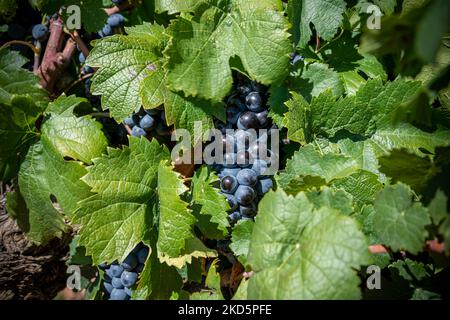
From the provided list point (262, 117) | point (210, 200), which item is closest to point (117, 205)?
point (210, 200)

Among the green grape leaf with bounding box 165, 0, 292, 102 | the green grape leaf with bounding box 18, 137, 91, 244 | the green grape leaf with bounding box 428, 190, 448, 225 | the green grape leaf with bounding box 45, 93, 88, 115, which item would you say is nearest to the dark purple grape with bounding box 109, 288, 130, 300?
the green grape leaf with bounding box 18, 137, 91, 244

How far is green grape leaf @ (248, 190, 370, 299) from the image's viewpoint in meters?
0.98

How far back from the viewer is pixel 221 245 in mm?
1570

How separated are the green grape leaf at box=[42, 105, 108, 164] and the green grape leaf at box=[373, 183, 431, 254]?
0.91m

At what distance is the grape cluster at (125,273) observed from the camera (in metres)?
1.56

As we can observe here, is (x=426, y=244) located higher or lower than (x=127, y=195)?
higher

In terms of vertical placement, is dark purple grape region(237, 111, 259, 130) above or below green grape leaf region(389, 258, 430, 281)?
above

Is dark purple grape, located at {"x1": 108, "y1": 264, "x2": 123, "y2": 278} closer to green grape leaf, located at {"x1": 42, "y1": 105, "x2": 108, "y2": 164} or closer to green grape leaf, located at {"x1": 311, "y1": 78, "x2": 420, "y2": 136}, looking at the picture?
green grape leaf, located at {"x1": 42, "y1": 105, "x2": 108, "y2": 164}

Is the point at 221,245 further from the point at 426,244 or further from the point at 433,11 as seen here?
the point at 433,11

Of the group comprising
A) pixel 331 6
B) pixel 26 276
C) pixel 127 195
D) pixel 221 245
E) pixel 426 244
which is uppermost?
pixel 331 6

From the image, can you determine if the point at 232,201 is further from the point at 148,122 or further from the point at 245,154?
the point at 148,122
